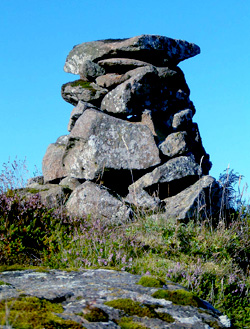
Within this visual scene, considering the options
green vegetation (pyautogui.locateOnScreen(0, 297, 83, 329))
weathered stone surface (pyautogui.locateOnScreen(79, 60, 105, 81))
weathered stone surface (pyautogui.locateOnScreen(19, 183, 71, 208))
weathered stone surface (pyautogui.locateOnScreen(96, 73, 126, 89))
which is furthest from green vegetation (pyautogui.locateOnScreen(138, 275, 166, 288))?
weathered stone surface (pyautogui.locateOnScreen(79, 60, 105, 81))

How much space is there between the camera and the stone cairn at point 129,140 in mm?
10398

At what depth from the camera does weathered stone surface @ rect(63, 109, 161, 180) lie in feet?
35.5

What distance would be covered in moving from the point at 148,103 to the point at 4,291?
8593mm

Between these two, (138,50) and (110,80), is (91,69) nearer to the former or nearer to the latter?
(110,80)

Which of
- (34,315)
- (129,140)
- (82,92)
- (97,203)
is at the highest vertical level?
(82,92)

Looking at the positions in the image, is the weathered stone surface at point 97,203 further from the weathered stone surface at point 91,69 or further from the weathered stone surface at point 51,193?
the weathered stone surface at point 91,69

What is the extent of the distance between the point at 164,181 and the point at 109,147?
5.02 feet

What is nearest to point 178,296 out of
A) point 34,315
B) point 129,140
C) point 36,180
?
point 34,315

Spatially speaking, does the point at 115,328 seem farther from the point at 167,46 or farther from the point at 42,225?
the point at 167,46

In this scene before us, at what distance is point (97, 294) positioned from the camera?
3.95 metres

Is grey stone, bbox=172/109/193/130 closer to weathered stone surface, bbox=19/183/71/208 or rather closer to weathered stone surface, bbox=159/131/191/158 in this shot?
weathered stone surface, bbox=159/131/191/158

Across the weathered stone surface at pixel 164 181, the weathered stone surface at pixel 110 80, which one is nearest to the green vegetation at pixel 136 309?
the weathered stone surface at pixel 164 181

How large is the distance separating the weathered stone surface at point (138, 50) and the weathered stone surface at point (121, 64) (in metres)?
0.22

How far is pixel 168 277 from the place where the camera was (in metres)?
6.55
